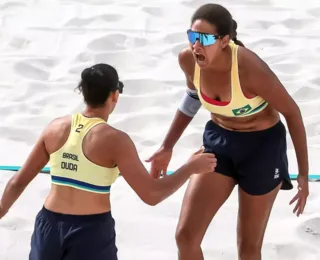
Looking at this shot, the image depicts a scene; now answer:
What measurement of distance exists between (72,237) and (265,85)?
2.97 feet

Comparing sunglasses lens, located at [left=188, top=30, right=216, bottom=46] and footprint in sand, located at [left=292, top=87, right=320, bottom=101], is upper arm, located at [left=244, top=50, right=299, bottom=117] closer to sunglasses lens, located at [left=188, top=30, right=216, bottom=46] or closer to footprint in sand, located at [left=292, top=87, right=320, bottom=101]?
sunglasses lens, located at [left=188, top=30, right=216, bottom=46]

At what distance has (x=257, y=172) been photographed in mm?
2936

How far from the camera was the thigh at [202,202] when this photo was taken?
293 cm

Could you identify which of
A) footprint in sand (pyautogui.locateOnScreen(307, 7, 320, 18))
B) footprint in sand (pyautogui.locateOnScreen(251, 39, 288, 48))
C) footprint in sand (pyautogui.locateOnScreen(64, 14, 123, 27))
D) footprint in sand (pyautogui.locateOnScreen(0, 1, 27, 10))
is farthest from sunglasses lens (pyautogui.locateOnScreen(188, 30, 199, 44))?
footprint in sand (pyautogui.locateOnScreen(0, 1, 27, 10))

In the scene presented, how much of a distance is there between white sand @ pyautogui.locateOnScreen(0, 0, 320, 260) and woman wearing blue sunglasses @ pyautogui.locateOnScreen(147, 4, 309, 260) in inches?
23.3

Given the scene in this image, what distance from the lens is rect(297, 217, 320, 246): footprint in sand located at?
11.8 ft

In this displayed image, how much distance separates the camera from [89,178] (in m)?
2.47

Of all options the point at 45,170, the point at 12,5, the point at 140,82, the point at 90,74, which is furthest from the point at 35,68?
the point at 90,74

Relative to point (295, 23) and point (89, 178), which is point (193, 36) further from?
point (295, 23)

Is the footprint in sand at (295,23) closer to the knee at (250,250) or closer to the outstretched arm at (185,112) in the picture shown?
the outstretched arm at (185,112)

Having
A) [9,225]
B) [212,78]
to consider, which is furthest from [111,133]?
[9,225]

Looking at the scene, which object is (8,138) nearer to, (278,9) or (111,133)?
(111,133)

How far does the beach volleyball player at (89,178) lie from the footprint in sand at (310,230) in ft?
4.14

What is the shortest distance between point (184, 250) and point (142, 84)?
8.74ft
